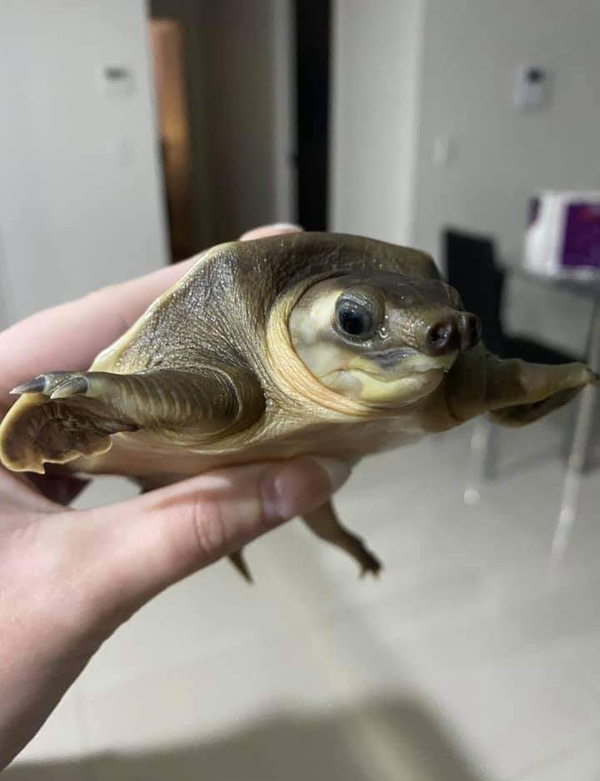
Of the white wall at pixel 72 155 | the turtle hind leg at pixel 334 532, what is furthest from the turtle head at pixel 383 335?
the white wall at pixel 72 155

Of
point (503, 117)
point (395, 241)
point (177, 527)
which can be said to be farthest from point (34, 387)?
point (503, 117)

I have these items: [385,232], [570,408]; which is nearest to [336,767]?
[570,408]

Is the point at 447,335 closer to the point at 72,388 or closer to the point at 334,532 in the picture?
the point at 72,388

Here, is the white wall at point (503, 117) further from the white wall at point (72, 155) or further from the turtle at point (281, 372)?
the turtle at point (281, 372)

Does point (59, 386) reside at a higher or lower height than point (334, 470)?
higher

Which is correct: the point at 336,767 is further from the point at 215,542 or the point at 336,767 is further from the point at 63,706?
the point at 215,542

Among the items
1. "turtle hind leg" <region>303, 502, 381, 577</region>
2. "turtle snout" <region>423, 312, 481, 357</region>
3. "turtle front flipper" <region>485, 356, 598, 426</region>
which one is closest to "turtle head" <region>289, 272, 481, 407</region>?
"turtle snout" <region>423, 312, 481, 357</region>
